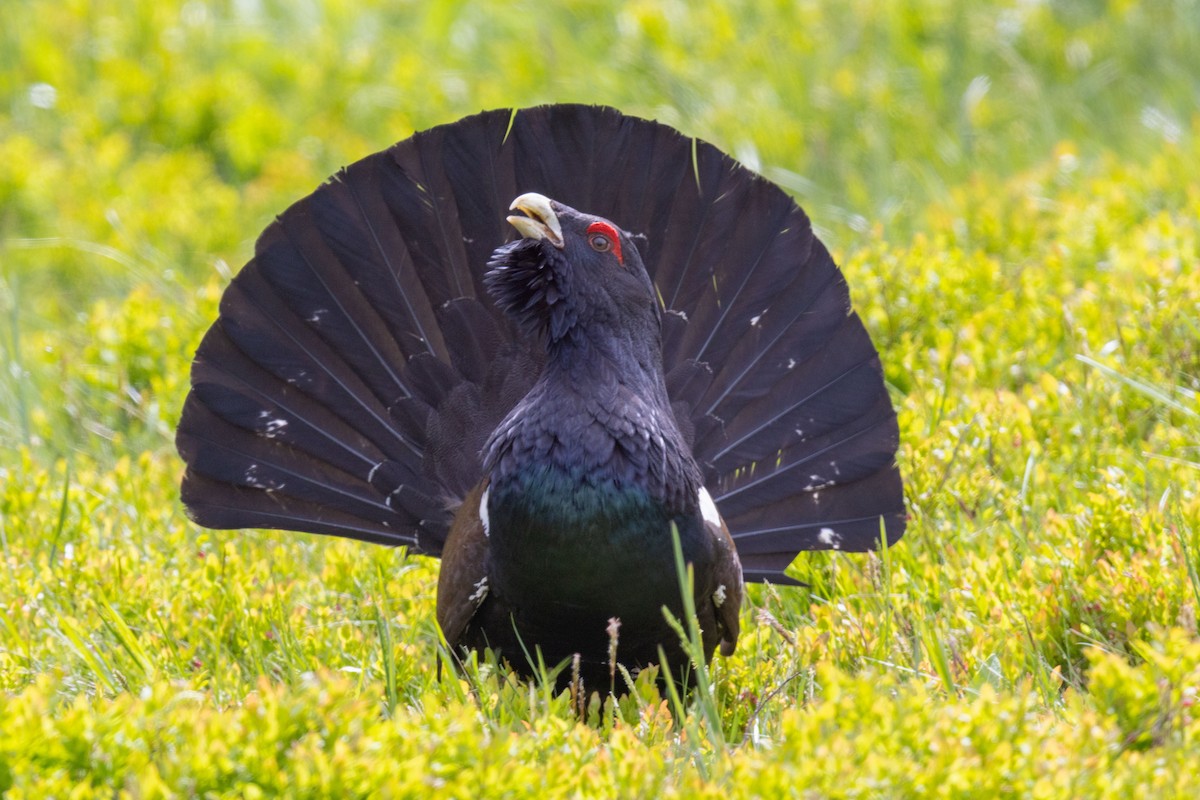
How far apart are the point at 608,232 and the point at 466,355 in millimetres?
881

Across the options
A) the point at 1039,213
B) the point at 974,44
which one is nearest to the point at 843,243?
the point at 1039,213

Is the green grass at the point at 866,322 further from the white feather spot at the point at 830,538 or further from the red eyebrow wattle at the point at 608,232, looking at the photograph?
the red eyebrow wattle at the point at 608,232

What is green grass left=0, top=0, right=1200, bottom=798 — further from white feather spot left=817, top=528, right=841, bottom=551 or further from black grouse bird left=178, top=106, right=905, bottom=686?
black grouse bird left=178, top=106, right=905, bottom=686

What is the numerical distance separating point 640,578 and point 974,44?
6.48 metres

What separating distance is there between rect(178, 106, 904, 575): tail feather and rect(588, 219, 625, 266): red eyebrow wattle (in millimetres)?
609

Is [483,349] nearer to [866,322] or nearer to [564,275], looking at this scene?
[564,275]

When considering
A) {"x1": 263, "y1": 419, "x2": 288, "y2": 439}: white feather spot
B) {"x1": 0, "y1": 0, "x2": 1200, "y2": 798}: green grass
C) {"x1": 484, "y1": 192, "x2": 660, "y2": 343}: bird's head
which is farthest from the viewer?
{"x1": 263, "y1": 419, "x2": 288, "y2": 439}: white feather spot

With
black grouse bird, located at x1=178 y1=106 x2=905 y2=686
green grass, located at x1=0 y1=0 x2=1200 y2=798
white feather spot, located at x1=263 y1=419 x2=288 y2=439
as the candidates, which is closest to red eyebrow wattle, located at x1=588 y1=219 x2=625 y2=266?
black grouse bird, located at x1=178 y1=106 x2=905 y2=686

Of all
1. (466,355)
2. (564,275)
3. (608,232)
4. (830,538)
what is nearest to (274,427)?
(466,355)

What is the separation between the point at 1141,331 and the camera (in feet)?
17.1

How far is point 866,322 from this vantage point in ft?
18.9

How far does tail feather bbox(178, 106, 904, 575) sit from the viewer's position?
4668mm

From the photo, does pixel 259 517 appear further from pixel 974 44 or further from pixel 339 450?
pixel 974 44

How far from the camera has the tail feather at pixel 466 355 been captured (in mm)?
4668
